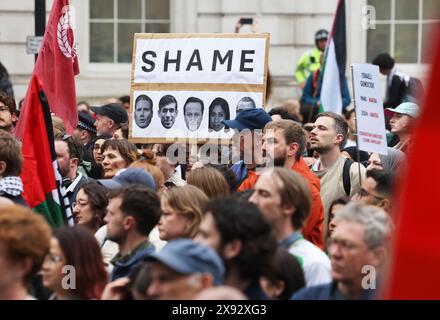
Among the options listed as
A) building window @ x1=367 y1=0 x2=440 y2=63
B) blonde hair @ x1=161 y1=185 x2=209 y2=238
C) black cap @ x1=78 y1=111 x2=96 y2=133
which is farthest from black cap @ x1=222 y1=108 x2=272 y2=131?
building window @ x1=367 y1=0 x2=440 y2=63

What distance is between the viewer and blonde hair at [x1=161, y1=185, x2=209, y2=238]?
636cm

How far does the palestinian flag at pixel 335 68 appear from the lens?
510 inches

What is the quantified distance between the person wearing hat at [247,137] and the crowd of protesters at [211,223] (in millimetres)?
12

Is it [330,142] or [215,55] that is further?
[215,55]

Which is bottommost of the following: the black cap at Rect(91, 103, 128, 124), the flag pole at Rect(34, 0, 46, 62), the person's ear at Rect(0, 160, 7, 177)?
the person's ear at Rect(0, 160, 7, 177)

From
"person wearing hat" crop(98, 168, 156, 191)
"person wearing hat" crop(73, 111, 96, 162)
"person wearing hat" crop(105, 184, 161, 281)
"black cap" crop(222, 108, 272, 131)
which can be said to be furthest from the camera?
"person wearing hat" crop(73, 111, 96, 162)

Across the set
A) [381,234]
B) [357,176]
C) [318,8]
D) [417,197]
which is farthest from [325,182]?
[318,8]

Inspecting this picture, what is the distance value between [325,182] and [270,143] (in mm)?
707

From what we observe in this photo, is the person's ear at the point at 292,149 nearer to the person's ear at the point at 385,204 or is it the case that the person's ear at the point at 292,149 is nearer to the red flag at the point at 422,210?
the person's ear at the point at 385,204

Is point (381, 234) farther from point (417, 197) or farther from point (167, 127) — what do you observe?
point (167, 127)

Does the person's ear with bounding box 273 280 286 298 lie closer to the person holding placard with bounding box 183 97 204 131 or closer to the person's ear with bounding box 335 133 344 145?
the person's ear with bounding box 335 133 344 145

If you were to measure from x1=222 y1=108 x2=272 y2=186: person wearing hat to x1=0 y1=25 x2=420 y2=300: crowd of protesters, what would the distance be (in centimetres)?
1

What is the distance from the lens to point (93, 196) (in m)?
7.38

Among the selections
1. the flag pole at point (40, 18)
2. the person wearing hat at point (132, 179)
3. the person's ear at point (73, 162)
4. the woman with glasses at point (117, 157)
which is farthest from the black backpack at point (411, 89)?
the person wearing hat at point (132, 179)
